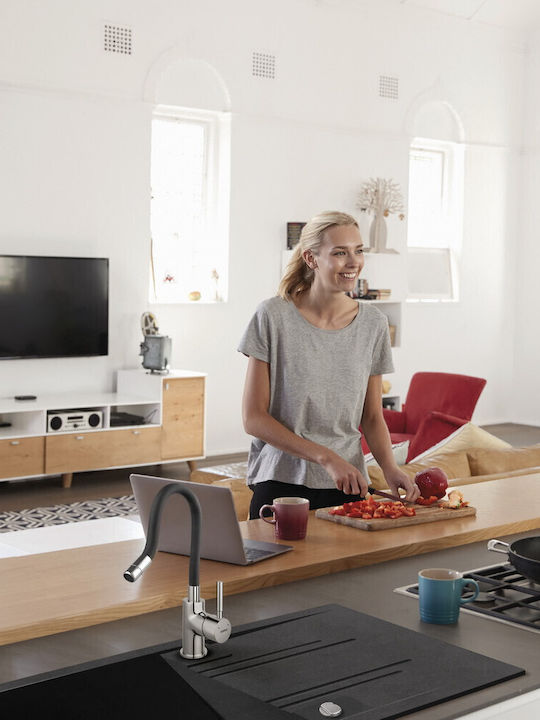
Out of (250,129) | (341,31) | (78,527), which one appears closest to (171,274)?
(250,129)

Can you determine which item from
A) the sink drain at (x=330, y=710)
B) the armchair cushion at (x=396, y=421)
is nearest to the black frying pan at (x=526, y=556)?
the sink drain at (x=330, y=710)

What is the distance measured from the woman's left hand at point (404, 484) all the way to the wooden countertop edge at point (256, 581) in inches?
9.9

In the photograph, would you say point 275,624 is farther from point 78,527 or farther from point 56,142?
point 56,142

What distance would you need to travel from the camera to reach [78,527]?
4.19 meters

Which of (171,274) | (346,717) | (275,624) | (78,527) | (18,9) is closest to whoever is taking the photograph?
(346,717)

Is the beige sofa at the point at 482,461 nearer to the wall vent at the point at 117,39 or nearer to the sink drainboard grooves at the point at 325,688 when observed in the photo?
the sink drainboard grooves at the point at 325,688

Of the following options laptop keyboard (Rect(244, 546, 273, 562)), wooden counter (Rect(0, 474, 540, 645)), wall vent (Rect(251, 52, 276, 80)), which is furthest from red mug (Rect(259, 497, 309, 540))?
wall vent (Rect(251, 52, 276, 80))

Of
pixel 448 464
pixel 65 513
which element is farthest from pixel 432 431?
pixel 65 513

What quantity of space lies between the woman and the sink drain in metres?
1.25

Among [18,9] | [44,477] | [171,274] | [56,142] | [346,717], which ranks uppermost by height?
[18,9]

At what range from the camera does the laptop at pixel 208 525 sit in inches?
77.1

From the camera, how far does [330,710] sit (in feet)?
4.51

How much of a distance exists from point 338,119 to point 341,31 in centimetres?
75

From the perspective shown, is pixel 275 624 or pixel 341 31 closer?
pixel 275 624
